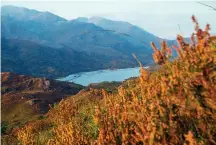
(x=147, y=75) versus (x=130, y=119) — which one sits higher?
(x=147, y=75)

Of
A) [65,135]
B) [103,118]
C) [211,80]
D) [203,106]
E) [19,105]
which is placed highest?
[211,80]

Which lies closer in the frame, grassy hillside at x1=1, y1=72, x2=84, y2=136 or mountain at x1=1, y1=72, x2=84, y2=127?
grassy hillside at x1=1, y1=72, x2=84, y2=136

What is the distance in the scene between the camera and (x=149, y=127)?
589 centimetres

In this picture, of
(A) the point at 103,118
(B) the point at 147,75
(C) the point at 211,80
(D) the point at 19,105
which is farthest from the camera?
(D) the point at 19,105

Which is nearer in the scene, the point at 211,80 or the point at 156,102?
the point at 211,80

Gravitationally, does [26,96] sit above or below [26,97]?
above

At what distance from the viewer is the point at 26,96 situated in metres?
97.4

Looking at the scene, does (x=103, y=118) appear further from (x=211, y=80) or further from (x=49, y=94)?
(x=49, y=94)

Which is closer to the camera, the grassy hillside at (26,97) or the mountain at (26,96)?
the grassy hillside at (26,97)

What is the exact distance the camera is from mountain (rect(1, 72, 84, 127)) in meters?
80.6

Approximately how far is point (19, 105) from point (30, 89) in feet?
102

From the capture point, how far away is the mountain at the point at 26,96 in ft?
264

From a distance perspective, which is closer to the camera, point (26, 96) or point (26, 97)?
point (26, 97)

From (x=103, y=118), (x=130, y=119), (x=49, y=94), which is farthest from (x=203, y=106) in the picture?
(x=49, y=94)
